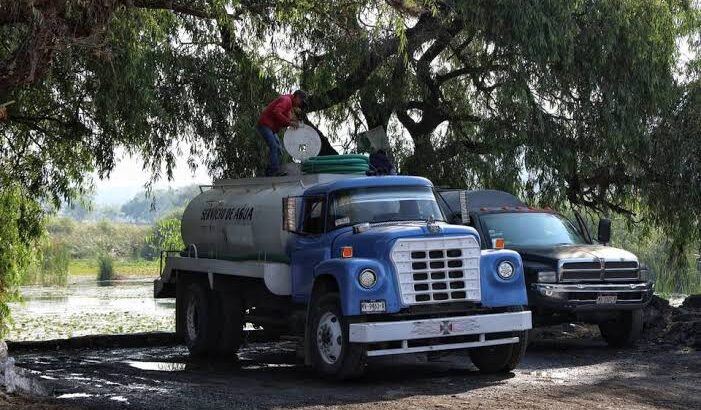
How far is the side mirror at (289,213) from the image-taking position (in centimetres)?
1427

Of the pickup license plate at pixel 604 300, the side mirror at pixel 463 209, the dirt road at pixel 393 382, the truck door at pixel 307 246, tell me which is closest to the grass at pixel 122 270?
the dirt road at pixel 393 382

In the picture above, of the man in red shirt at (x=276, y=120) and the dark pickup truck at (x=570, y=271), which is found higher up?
the man in red shirt at (x=276, y=120)

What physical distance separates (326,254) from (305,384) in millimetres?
1644

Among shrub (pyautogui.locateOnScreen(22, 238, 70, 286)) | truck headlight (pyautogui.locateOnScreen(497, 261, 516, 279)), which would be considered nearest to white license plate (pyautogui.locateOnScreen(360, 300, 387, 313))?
truck headlight (pyautogui.locateOnScreen(497, 261, 516, 279))

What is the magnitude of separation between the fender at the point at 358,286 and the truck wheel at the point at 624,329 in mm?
5485

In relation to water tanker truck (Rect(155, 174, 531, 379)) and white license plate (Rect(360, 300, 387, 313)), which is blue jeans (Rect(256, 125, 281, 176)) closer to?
water tanker truck (Rect(155, 174, 531, 379))

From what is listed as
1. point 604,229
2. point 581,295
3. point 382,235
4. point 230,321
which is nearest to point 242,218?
point 230,321

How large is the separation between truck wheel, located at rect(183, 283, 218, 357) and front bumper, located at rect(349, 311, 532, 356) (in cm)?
429

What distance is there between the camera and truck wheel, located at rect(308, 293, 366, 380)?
12797mm

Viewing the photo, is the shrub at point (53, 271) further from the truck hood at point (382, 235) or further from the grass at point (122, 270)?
the truck hood at point (382, 235)

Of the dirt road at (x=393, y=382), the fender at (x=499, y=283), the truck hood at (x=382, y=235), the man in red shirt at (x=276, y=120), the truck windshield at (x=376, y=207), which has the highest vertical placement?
the man in red shirt at (x=276, y=120)

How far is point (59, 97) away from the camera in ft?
67.3

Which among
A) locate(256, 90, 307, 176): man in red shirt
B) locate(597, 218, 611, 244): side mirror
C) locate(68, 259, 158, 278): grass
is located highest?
locate(256, 90, 307, 176): man in red shirt

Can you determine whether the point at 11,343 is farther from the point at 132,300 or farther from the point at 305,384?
the point at 132,300
